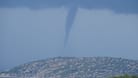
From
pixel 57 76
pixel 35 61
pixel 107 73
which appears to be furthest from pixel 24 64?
pixel 107 73

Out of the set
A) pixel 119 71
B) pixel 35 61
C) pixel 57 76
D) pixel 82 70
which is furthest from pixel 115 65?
pixel 35 61

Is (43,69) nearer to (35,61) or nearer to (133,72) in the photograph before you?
(35,61)

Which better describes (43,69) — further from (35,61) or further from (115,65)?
(115,65)

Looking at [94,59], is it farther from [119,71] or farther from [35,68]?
[35,68]

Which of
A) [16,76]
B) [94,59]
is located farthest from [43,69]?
[94,59]
